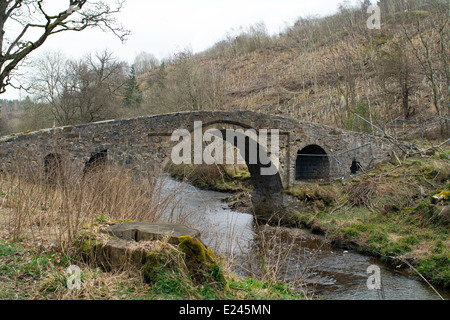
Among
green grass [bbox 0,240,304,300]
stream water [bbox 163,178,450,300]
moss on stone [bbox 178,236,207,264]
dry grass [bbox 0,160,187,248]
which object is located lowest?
stream water [bbox 163,178,450,300]

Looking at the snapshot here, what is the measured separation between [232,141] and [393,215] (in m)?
6.00

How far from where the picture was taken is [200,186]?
1952cm

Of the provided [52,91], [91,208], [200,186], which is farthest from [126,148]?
[52,91]

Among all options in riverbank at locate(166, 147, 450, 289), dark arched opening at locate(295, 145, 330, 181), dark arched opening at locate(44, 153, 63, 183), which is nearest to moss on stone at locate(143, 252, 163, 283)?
dark arched opening at locate(44, 153, 63, 183)

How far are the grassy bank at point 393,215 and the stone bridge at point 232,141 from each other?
3.41ft

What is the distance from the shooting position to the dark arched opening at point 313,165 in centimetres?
1446

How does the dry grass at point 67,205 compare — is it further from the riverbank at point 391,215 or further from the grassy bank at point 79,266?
the riverbank at point 391,215

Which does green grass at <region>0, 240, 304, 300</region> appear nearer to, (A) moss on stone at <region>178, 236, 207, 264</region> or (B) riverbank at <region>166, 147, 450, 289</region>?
(A) moss on stone at <region>178, 236, 207, 264</region>

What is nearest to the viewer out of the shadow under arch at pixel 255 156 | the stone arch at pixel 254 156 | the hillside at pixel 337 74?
the shadow under arch at pixel 255 156

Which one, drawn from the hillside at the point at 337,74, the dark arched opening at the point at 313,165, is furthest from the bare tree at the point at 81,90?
the dark arched opening at the point at 313,165

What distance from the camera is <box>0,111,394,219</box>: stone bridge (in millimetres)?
9742

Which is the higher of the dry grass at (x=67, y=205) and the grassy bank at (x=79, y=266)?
the dry grass at (x=67, y=205)

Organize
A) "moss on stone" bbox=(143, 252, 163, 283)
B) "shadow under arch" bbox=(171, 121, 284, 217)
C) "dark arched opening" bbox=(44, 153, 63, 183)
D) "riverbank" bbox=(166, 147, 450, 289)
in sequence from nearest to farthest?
"moss on stone" bbox=(143, 252, 163, 283) → "dark arched opening" bbox=(44, 153, 63, 183) → "riverbank" bbox=(166, 147, 450, 289) → "shadow under arch" bbox=(171, 121, 284, 217)

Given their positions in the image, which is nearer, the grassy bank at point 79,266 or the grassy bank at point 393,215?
the grassy bank at point 79,266
